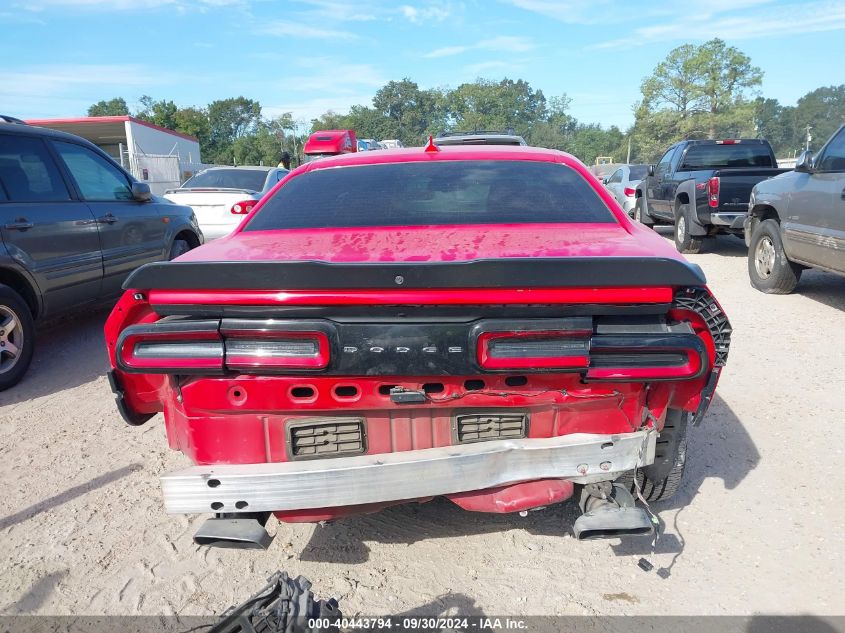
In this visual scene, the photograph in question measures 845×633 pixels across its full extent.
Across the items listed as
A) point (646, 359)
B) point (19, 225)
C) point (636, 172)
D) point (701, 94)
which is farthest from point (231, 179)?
point (701, 94)

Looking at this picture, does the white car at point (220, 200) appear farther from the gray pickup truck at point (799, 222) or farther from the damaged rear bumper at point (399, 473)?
the damaged rear bumper at point (399, 473)

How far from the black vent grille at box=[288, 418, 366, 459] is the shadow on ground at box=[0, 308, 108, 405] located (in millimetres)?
3313

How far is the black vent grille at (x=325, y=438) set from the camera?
2.32m

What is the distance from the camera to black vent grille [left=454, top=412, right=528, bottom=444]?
234cm

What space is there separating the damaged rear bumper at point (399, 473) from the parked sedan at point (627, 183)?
45.3 ft

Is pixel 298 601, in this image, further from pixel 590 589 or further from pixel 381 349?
pixel 590 589

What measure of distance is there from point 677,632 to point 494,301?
4.49 ft

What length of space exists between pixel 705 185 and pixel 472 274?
897 centimetres

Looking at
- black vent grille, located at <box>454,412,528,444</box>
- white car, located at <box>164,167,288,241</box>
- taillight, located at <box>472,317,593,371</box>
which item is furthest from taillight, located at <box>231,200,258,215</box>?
taillight, located at <box>472,317,593,371</box>

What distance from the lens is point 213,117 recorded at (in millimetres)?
89875

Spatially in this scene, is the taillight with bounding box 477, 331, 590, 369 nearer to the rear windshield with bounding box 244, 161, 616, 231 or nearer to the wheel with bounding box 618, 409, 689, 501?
the wheel with bounding box 618, 409, 689, 501

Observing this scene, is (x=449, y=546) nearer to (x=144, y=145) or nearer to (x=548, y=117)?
(x=144, y=145)

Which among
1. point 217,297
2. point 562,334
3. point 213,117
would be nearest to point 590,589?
point 562,334

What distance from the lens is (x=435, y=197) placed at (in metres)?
3.08
